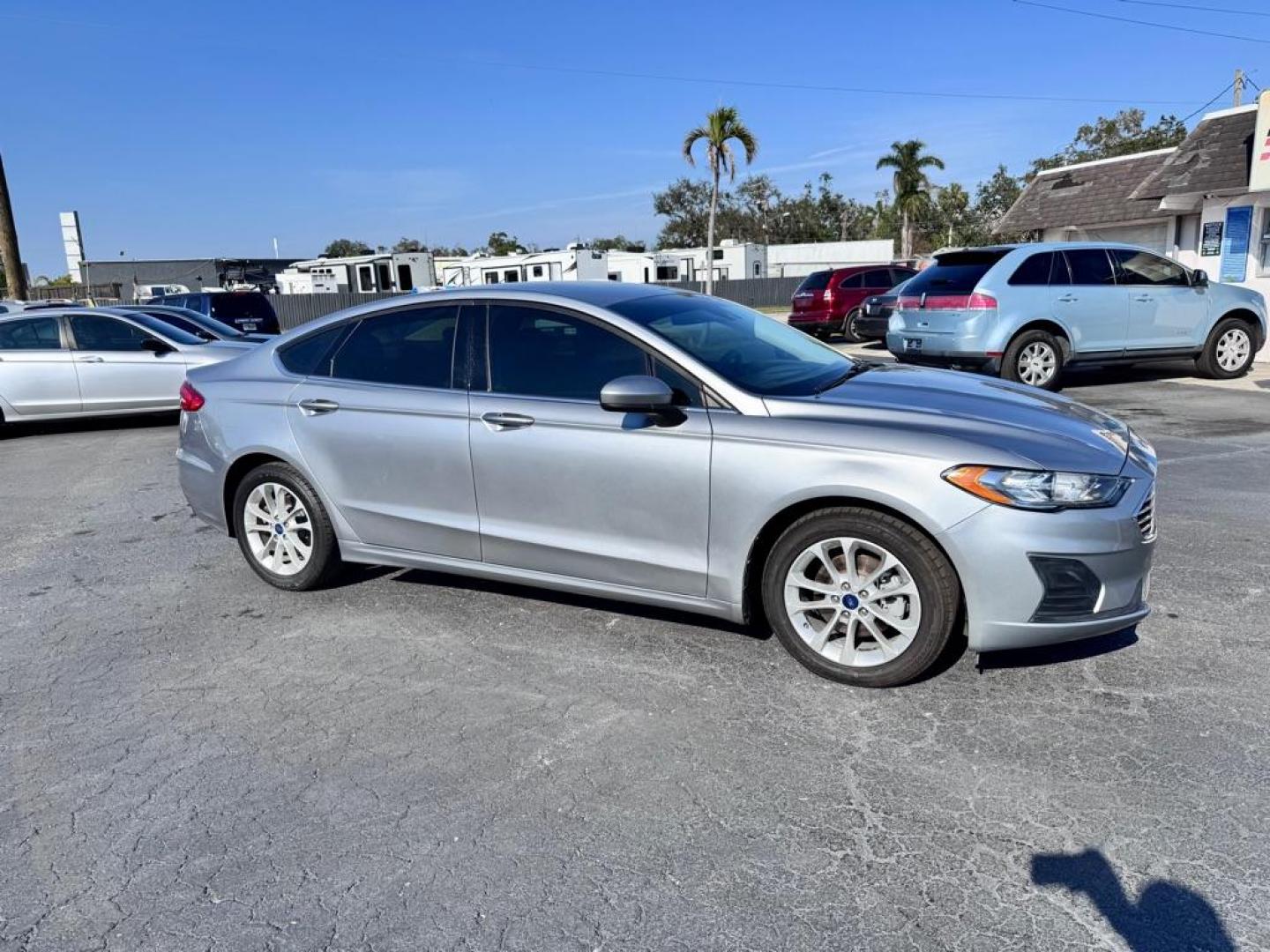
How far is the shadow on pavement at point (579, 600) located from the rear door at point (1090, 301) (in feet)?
27.0

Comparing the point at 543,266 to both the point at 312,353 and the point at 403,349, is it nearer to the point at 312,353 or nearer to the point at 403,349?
the point at 312,353

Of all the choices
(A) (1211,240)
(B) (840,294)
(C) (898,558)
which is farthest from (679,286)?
(C) (898,558)

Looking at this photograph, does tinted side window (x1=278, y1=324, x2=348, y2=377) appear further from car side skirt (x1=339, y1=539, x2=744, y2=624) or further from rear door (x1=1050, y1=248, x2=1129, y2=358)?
rear door (x1=1050, y1=248, x2=1129, y2=358)

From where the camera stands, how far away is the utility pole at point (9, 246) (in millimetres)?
21891

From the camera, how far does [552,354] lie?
4289 millimetres

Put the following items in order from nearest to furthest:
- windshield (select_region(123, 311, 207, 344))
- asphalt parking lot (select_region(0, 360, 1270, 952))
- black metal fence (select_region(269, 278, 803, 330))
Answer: asphalt parking lot (select_region(0, 360, 1270, 952)) < windshield (select_region(123, 311, 207, 344)) < black metal fence (select_region(269, 278, 803, 330))

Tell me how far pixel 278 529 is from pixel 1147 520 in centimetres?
424

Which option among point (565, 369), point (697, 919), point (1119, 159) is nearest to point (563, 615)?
point (565, 369)

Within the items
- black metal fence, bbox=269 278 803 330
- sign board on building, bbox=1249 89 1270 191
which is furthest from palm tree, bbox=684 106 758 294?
sign board on building, bbox=1249 89 1270 191

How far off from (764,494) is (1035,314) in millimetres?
8334

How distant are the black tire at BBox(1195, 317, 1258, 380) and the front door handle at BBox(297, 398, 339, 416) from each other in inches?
447

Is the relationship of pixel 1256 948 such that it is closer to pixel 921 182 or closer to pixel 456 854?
pixel 456 854

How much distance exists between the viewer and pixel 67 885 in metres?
2.68

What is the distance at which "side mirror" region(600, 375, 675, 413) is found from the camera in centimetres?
377
